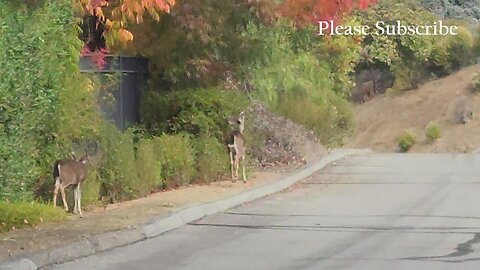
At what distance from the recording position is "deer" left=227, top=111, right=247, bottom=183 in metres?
18.7

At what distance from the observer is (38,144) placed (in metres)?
14.3

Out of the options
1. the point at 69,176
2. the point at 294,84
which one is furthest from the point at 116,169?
the point at 294,84

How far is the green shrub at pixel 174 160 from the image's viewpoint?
58.1ft

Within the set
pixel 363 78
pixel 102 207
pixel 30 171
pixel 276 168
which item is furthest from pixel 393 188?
pixel 363 78

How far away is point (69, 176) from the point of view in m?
13.5

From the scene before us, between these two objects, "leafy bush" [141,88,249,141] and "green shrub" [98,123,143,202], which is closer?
"green shrub" [98,123,143,202]

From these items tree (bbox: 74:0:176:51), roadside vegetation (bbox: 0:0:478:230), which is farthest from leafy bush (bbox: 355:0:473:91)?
tree (bbox: 74:0:176:51)

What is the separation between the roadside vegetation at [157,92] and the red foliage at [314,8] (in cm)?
4

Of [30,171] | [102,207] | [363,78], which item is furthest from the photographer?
[363,78]

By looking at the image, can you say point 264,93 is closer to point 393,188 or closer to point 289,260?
point 393,188

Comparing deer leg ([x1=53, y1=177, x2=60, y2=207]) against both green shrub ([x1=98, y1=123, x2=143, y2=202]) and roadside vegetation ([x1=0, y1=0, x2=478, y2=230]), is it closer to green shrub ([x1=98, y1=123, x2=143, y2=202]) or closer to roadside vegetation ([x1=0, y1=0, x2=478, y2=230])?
roadside vegetation ([x1=0, y1=0, x2=478, y2=230])

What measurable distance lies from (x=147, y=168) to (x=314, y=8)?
607 cm

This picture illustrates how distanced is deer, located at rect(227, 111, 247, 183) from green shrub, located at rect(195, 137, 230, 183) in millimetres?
248

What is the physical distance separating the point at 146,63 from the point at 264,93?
4909mm
